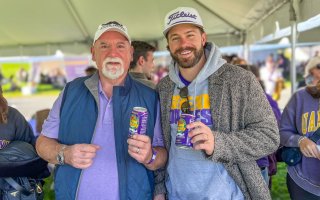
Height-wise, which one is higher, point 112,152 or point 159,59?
point 159,59

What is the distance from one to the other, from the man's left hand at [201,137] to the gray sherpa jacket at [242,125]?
2.8 inches

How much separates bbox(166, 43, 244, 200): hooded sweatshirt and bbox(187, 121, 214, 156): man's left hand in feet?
0.57

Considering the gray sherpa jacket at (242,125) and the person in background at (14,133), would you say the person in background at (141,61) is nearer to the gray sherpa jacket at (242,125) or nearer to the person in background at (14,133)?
A: the person in background at (14,133)

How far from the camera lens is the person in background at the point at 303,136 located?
216 centimetres

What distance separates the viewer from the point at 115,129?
1.85 meters

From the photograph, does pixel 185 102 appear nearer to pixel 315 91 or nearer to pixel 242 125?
pixel 242 125

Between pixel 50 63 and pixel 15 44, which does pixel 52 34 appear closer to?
pixel 15 44

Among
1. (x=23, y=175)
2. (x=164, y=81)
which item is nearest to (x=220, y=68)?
(x=164, y=81)

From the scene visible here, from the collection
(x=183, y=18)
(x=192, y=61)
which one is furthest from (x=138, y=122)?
(x=183, y=18)

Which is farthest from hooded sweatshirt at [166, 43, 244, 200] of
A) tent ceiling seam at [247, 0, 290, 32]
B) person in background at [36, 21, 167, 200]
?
tent ceiling seam at [247, 0, 290, 32]

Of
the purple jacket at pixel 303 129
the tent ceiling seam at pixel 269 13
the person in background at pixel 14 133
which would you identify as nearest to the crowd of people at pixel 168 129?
the purple jacket at pixel 303 129

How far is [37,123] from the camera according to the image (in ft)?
17.5

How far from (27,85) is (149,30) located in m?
8.06

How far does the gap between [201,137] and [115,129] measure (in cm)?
53
